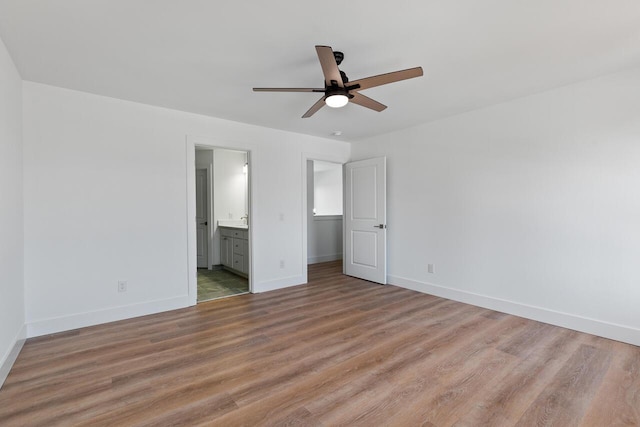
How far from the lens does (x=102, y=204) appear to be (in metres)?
3.14

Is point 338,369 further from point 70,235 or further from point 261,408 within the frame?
point 70,235

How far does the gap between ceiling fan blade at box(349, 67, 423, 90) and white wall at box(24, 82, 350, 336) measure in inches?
94.1

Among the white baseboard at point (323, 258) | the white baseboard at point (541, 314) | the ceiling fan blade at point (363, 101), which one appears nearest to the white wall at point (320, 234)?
the white baseboard at point (323, 258)

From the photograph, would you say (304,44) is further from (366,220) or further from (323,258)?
(323,258)

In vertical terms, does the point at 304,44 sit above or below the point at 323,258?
above

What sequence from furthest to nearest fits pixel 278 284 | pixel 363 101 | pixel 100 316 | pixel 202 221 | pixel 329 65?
1. pixel 202 221
2. pixel 278 284
3. pixel 100 316
4. pixel 363 101
5. pixel 329 65

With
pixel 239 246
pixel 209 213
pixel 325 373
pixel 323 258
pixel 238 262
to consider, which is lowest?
pixel 325 373

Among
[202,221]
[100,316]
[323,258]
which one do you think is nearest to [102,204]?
[100,316]

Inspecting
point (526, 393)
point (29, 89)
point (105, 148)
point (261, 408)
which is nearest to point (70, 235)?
point (105, 148)

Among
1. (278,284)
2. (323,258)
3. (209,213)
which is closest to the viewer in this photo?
(278,284)

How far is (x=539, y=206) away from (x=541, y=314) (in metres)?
1.13

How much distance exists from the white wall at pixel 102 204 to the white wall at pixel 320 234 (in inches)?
103

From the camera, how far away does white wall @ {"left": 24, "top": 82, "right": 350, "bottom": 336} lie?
9.32 feet

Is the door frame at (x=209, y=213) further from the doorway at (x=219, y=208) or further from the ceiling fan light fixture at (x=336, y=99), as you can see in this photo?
the ceiling fan light fixture at (x=336, y=99)
